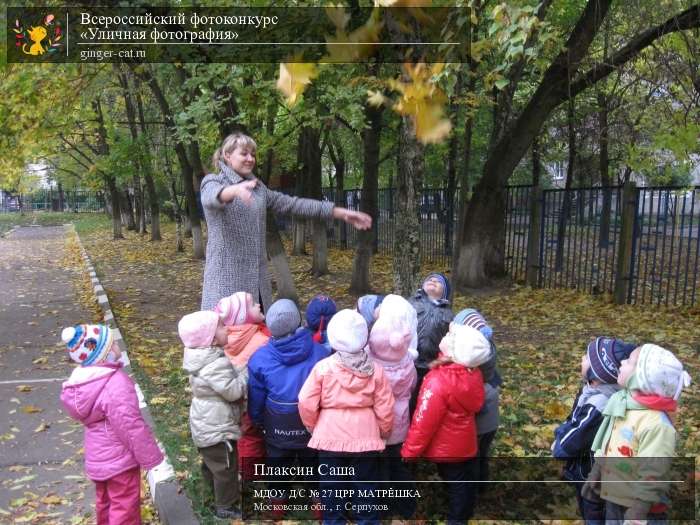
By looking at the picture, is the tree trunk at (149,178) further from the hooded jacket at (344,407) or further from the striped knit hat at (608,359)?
the striped knit hat at (608,359)

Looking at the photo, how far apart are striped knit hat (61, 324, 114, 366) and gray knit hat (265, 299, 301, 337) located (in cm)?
86

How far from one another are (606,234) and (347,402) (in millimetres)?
9399

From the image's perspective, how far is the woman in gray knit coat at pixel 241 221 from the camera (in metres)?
3.67

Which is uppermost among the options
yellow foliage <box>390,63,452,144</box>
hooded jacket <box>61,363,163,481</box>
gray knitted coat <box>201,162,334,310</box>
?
yellow foliage <box>390,63,452,144</box>

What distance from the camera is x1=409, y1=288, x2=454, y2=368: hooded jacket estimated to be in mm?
3865

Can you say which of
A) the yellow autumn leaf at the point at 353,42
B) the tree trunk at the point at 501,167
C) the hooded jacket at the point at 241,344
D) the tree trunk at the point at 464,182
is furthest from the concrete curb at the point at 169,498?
the tree trunk at the point at 501,167

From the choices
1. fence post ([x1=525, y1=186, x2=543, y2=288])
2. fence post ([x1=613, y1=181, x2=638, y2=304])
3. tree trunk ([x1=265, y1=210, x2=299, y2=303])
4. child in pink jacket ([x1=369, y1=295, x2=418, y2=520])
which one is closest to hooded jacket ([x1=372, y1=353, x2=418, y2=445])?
child in pink jacket ([x1=369, y1=295, x2=418, y2=520])

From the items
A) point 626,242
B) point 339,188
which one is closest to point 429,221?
point 339,188

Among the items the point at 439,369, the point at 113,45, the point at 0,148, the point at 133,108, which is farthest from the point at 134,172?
the point at 439,369

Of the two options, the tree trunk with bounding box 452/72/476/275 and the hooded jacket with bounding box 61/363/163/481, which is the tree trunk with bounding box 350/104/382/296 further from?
the hooded jacket with bounding box 61/363/163/481

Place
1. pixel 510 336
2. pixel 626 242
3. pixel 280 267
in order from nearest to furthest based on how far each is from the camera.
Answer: pixel 510 336, pixel 626 242, pixel 280 267

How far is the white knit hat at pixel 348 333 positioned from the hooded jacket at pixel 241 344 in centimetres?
73

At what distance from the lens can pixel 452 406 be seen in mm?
3150

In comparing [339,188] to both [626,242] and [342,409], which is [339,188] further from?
[342,409]
